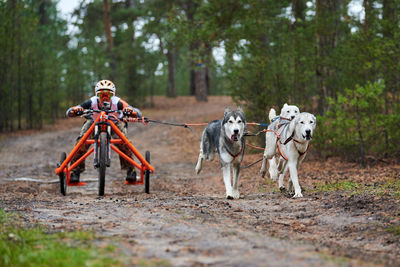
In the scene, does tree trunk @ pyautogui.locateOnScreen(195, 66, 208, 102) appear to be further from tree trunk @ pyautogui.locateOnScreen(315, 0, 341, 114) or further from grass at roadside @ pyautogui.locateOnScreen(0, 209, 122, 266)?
grass at roadside @ pyautogui.locateOnScreen(0, 209, 122, 266)

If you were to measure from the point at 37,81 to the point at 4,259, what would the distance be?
2444cm

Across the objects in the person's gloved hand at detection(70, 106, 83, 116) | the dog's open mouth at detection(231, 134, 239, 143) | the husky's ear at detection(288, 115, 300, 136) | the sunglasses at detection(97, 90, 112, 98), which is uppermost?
the sunglasses at detection(97, 90, 112, 98)

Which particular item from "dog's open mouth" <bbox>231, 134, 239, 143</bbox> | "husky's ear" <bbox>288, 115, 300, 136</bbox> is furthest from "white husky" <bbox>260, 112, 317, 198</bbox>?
"dog's open mouth" <bbox>231, 134, 239, 143</bbox>

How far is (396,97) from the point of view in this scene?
15.2m

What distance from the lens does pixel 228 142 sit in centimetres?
873

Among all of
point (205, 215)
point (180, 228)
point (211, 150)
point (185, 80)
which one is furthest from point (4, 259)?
point (185, 80)

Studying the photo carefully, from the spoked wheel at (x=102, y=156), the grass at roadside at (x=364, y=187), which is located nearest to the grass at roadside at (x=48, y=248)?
the spoked wheel at (x=102, y=156)

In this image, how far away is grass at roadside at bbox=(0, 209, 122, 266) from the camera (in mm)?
4025

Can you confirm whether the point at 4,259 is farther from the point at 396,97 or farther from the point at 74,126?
the point at 74,126

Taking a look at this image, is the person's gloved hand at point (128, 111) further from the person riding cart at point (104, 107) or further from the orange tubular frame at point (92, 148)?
the orange tubular frame at point (92, 148)

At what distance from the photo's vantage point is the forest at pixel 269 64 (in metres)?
13.5

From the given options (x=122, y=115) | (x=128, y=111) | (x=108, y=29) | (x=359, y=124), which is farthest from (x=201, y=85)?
(x=128, y=111)

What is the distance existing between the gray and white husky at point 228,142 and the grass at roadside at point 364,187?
1797mm

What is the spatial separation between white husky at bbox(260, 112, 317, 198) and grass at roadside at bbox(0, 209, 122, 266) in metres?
4.23
